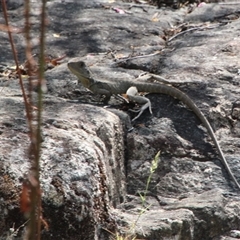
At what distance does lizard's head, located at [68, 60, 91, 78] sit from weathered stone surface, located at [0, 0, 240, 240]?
6.1 inches

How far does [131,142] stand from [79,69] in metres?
1.11

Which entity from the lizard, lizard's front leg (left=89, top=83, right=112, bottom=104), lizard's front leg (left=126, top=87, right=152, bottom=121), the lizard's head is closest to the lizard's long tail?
the lizard

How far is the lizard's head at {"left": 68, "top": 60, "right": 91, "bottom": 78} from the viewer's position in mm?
5535

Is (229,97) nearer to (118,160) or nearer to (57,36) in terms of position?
(118,160)

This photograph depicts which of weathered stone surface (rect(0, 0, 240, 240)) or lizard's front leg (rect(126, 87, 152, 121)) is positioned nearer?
weathered stone surface (rect(0, 0, 240, 240))

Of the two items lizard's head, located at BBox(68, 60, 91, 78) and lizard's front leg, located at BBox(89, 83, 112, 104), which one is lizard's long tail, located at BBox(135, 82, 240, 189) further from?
lizard's head, located at BBox(68, 60, 91, 78)

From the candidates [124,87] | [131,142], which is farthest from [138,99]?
[131,142]

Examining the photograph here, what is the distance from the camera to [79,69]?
18.4ft

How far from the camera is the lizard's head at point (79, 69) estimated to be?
5535 mm

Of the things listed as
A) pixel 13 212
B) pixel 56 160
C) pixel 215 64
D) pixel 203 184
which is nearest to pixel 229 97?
pixel 215 64

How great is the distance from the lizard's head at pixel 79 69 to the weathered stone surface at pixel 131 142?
0.51 feet

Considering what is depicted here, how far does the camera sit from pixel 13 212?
3.28 metres

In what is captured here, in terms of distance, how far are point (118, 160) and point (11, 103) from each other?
3.00ft

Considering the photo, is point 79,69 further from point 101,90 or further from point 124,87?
point 124,87
